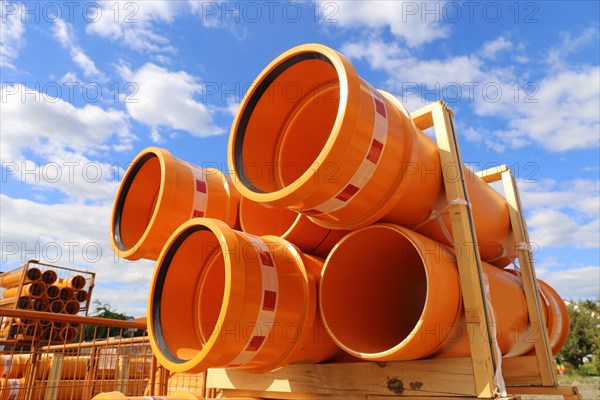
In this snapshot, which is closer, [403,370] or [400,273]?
[403,370]

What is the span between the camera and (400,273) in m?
3.24

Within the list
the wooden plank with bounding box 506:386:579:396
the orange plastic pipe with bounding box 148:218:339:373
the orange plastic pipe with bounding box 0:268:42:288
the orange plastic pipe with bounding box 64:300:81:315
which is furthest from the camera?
the orange plastic pipe with bounding box 64:300:81:315

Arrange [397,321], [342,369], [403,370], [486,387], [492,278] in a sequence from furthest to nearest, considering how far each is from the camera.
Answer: [397,321]
[492,278]
[342,369]
[403,370]
[486,387]

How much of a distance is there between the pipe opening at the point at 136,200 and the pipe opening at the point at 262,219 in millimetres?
773

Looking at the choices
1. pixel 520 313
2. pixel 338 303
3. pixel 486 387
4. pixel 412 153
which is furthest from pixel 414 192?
pixel 520 313

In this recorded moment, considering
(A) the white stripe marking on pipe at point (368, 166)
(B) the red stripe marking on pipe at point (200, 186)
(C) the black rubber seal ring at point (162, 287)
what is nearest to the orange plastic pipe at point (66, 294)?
(B) the red stripe marking on pipe at point (200, 186)

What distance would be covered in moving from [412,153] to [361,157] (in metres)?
0.41

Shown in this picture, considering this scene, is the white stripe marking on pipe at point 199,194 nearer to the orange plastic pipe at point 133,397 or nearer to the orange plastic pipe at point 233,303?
the orange plastic pipe at point 233,303

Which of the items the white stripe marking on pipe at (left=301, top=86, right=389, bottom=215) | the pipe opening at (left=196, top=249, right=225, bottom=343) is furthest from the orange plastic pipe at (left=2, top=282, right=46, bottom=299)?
the white stripe marking on pipe at (left=301, top=86, right=389, bottom=215)

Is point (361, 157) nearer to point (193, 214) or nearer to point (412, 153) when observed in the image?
point (412, 153)

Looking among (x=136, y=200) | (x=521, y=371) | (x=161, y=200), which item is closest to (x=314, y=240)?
(x=161, y=200)

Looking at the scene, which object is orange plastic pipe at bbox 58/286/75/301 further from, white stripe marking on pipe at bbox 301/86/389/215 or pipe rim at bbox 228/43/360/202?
white stripe marking on pipe at bbox 301/86/389/215

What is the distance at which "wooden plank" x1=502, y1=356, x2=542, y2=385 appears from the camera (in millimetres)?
3232

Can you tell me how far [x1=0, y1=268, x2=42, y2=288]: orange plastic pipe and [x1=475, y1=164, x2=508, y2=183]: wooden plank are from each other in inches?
519
